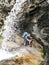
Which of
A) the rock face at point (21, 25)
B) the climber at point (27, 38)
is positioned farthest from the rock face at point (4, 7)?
the climber at point (27, 38)

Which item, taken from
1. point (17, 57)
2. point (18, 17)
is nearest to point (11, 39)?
point (18, 17)

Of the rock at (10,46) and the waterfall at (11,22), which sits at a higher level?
the waterfall at (11,22)

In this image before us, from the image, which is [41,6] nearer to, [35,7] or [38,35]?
[35,7]

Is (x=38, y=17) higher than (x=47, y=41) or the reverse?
higher

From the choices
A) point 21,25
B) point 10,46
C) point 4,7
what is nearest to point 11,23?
point 21,25

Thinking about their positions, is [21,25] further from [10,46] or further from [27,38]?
[10,46]

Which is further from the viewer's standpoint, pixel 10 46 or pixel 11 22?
pixel 11 22

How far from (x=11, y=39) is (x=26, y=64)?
1.83m

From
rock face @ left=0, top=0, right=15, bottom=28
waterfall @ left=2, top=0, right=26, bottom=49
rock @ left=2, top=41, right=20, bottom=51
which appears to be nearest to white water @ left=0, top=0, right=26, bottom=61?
waterfall @ left=2, top=0, right=26, bottom=49

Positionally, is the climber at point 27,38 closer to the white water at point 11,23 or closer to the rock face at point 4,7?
the white water at point 11,23

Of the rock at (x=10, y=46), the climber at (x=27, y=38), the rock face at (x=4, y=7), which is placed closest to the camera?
the rock at (x=10, y=46)

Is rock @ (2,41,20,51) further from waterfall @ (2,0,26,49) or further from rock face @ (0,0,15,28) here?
rock face @ (0,0,15,28)

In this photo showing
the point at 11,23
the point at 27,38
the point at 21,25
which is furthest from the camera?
the point at 11,23

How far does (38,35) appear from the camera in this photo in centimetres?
829
